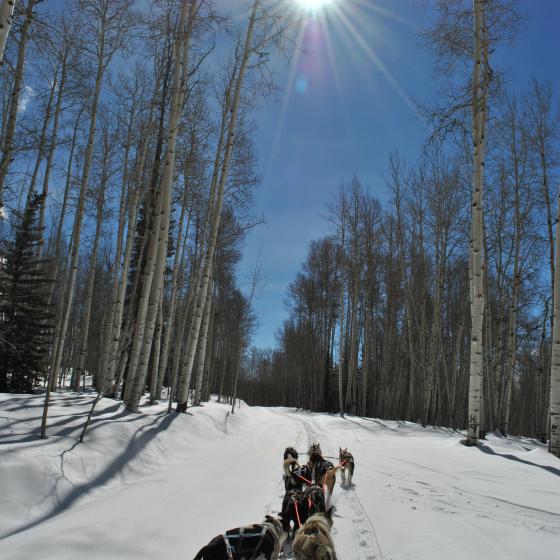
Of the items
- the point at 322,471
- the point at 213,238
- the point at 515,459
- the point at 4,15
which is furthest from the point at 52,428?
the point at 515,459

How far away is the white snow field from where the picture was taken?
3754 millimetres

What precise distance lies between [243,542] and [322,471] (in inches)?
138

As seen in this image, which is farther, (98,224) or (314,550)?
(98,224)

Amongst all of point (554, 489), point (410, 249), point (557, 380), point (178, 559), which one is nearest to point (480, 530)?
point (554, 489)

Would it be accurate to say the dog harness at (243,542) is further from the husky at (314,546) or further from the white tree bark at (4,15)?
the white tree bark at (4,15)

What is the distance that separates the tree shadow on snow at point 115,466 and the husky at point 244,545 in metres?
2.42

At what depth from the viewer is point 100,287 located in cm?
3125

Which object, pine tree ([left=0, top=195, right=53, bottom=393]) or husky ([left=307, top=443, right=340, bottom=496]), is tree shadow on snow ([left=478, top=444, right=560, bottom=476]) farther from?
pine tree ([left=0, top=195, right=53, bottom=393])

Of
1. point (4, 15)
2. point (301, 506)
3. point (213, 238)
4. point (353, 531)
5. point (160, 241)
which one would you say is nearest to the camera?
point (301, 506)

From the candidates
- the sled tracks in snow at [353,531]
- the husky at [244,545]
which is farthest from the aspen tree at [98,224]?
the husky at [244,545]

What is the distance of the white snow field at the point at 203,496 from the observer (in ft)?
12.3

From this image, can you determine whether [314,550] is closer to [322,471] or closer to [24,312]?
[322,471]

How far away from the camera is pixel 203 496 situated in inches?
217

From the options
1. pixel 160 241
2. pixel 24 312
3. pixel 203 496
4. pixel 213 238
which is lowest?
pixel 203 496
